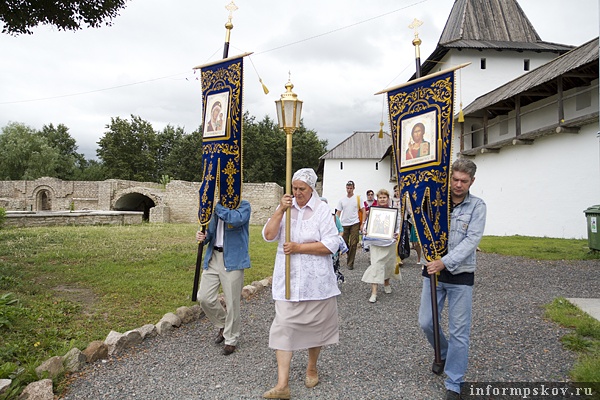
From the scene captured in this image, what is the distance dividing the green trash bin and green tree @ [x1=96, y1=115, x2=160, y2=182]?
43581 millimetres

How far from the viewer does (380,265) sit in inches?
258

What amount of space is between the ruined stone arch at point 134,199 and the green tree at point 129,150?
1457cm

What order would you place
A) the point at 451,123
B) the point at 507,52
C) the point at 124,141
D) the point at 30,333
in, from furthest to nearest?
the point at 124,141, the point at 507,52, the point at 30,333, the point at 451,123

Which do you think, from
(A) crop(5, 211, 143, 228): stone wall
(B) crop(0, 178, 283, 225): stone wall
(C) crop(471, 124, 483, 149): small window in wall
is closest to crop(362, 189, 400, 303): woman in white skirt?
(A) crop(5, 211, 143, 228): stone wall

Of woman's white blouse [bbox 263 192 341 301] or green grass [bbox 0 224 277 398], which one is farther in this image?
green grass [bbox 0 224 277 398]

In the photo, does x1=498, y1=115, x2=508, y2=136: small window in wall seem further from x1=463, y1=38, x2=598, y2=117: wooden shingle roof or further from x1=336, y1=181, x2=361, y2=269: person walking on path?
x1=336, y1=181, x2=361, y2=269: person walking on path

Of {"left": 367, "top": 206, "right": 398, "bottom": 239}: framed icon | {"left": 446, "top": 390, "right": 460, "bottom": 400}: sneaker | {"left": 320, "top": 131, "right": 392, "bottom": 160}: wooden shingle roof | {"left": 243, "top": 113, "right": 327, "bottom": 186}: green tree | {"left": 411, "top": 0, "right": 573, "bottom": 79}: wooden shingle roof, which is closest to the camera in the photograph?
{"left": 446, "top": 390, "right": 460, "bottom": 400}: sneaker

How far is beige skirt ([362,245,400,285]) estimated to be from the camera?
21.1ft

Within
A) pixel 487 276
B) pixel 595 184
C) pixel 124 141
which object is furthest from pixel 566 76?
pixel 124 141

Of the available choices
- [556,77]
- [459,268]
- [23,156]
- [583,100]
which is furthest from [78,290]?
[23,156]

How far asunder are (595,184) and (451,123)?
44.2ft

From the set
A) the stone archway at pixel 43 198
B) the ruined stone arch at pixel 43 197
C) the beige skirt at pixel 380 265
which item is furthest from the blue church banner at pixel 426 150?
the stone archway at pixel 43 198

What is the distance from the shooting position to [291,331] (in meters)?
3.27

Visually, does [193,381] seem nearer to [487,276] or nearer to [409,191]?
[409,191]
